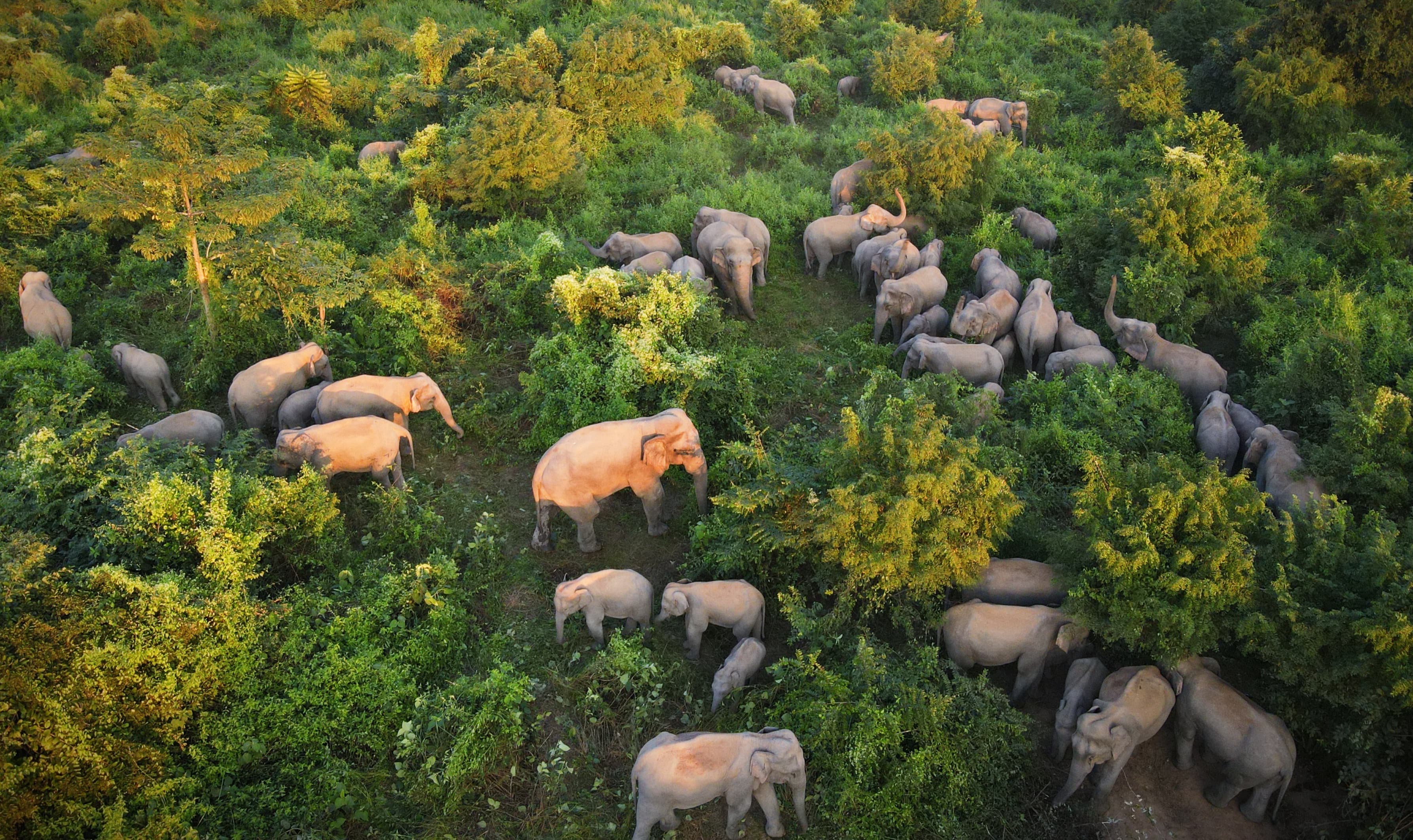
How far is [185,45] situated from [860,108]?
1623cm

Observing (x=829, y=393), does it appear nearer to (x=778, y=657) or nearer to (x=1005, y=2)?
(x=778, y=657)

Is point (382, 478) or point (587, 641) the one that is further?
point (382, 478)

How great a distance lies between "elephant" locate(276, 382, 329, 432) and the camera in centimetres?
1052

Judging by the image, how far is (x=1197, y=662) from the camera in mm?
7477

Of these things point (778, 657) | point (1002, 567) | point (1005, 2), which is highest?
point (1005, 2)

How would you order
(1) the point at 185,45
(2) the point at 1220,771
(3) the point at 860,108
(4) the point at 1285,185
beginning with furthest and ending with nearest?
1. (1) the point at 185,45
2. (3) the point at 860,108
3. (4) the point at 1285,185
4. (2) the point at 1220,771

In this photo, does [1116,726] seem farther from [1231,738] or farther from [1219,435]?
[1219,435]

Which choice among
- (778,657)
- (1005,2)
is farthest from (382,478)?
(1005,2)

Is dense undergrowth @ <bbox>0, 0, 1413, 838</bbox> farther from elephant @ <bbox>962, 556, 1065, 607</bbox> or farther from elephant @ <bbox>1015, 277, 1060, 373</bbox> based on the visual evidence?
elephant @ <bbox>1015, 277, 1060, 373</bbox>

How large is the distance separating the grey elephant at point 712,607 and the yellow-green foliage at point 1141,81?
1483cm

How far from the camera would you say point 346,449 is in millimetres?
9719

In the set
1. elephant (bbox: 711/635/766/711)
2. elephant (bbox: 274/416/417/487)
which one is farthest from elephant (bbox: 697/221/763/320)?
elephant (bbox: 711/635/766/711)

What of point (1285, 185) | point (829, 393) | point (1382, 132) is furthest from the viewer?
point (1382, 132)

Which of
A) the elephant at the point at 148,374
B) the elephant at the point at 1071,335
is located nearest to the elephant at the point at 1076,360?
the elephant at the point at 1071,335
